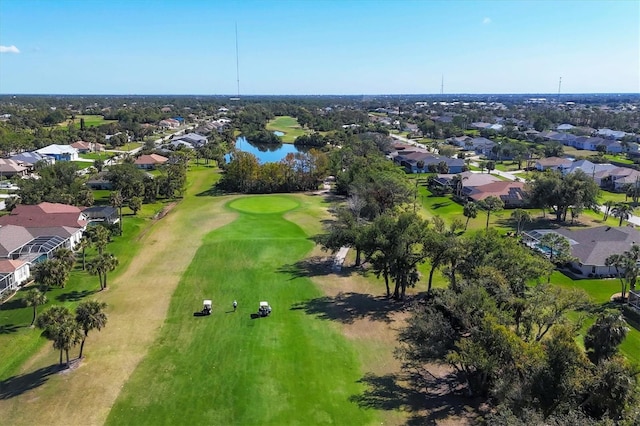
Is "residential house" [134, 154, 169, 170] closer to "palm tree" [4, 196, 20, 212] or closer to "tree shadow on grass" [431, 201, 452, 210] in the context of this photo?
"palm tree" [4, 196, 20, 212]

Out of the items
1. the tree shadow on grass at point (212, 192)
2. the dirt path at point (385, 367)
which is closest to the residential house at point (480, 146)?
the tree shadow on grass at point (212, 192)

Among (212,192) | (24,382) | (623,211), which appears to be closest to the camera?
(24,382)

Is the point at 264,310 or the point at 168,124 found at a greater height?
the point at 168,124

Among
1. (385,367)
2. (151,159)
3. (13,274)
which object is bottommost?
(385,367)

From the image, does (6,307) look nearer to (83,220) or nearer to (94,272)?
(94,272)

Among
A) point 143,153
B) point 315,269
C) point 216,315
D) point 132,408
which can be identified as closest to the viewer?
point 132,408

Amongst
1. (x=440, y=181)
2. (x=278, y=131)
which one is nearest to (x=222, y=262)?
(x=440, y=181)

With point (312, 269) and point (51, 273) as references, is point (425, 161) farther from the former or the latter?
point (51, 273)

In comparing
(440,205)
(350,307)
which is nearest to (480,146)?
(440,205)
